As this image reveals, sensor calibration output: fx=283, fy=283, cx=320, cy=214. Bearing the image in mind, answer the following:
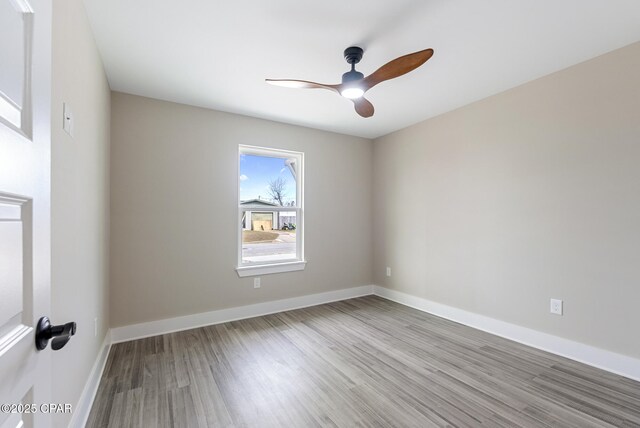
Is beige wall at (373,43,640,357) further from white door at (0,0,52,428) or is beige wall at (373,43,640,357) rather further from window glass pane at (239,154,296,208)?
white door at (0,0,52,428)

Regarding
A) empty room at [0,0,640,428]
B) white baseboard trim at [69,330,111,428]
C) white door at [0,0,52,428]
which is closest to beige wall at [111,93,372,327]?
empty room at [0,0,640,428]

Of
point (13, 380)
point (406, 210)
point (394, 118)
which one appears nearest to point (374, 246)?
point (406, 210)

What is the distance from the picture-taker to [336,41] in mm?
2117

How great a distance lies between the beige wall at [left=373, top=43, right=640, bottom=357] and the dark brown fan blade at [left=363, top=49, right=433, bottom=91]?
5.51ft

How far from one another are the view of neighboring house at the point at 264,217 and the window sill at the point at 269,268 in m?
0.51

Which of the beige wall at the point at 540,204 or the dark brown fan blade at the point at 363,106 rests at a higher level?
the dark brown fan blade at the point at 363,106

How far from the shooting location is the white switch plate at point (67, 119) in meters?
1.37

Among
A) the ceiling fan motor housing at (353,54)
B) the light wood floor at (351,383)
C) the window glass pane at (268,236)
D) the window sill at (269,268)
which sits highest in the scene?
the ceiling fan motor housing at (353,54)

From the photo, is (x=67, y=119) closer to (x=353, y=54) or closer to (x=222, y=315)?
(x=353, y=54)

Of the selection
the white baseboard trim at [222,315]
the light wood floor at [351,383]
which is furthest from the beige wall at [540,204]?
the white baseboard trim at [222,315]

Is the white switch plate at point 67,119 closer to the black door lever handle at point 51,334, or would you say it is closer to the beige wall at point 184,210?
the black door lever handle at point 51,334

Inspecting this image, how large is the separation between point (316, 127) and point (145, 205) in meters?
2.39

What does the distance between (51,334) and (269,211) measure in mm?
3172

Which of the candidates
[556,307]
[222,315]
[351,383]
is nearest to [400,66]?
[351,383]
